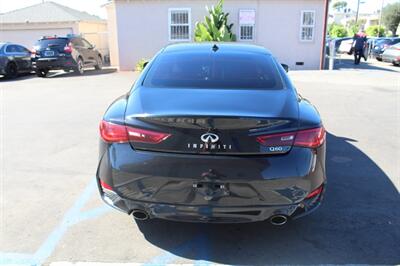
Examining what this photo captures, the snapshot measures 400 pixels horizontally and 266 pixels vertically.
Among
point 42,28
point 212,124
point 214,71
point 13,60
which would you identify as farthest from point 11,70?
point 212,124

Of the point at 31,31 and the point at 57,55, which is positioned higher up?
the point at 31,31

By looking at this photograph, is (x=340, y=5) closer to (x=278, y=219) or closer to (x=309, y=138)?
(x=309, y=138)

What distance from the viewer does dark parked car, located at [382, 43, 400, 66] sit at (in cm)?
1941

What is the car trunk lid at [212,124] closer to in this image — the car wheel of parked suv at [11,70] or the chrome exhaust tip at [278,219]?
the chrome exhaust tip at [278,219]

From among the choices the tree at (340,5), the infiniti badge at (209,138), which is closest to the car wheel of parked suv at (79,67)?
the infiniti badge at (209,138)

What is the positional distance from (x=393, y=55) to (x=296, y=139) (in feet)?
64.8

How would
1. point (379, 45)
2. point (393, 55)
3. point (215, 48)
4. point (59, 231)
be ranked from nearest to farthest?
1. point (59, 231)
2. point (215, 48)
3. point (393, 55)
4. point (379, 45)

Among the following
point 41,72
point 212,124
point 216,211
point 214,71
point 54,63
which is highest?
point 214,71

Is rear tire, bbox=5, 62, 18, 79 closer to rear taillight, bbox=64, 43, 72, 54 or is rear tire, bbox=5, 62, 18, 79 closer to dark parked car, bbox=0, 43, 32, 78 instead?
dark parked car, bbox=0, 43, 32, 78

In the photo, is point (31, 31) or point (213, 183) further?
point (31, 31)

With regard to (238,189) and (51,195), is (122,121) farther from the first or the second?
(51,195)

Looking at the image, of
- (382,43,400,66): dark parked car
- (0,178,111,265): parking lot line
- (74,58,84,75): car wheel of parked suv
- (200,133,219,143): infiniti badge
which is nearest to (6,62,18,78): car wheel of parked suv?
(74,58,84,75): car wheel of parked suv

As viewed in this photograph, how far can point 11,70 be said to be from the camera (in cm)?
1595

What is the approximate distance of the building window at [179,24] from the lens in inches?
685
